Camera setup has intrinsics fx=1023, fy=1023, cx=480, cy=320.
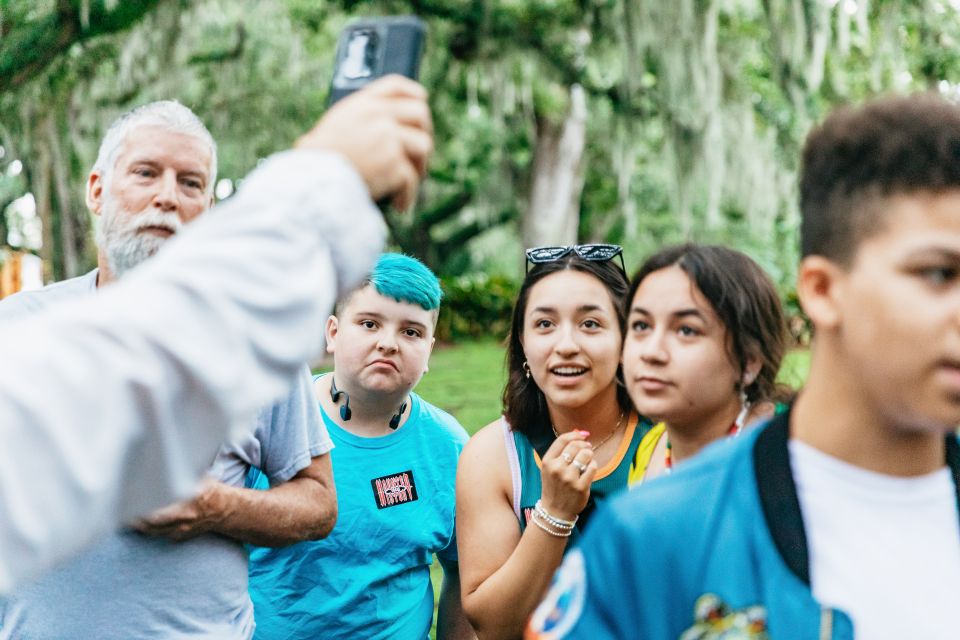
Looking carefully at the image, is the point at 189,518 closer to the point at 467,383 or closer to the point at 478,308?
the point at 467,383

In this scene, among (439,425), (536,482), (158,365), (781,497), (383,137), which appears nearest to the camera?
(158,365)

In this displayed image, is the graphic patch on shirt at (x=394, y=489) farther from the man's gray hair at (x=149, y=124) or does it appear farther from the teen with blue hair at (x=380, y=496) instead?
the man's gray hair at (x=149, y=124)

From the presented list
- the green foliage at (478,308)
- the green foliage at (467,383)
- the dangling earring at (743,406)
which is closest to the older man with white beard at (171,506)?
the dangling earring at (743,406)

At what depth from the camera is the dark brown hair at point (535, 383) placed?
2699 millimetres

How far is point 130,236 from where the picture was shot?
8.09ft

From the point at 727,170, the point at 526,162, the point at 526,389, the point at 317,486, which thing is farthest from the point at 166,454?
the point at 526,162

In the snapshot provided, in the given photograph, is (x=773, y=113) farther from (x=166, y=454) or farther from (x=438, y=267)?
(x=166, y=454)

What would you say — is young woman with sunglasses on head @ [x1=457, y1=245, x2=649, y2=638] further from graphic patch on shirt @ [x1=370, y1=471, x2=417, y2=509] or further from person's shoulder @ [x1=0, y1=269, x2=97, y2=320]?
person's shoulder @ [x1=0, y1=269, x2=97, y2=320]

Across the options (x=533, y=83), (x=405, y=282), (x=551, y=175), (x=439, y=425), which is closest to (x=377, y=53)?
(x=405, y=282)

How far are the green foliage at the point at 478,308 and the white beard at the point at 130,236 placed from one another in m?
15.7

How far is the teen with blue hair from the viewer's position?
288cm

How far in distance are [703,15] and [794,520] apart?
37.6 ft

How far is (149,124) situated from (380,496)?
1.22m

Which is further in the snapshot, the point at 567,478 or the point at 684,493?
the point at 567,478
